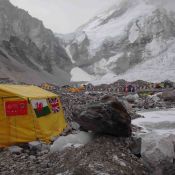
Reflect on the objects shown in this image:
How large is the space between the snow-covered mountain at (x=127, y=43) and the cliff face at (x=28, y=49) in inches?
477

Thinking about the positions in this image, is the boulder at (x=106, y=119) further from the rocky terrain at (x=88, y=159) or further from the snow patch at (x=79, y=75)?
the snow patch at (x=79, y=75)

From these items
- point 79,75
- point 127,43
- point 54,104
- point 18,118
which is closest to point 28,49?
point 79,75

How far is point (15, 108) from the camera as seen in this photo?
38.9 ft

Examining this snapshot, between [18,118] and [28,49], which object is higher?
[28,49]

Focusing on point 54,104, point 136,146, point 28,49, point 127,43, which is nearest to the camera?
point 136,146

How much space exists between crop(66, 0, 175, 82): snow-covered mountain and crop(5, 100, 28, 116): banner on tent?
14101cm

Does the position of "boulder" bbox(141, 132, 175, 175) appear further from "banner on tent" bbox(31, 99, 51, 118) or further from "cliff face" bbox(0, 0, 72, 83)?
"cliff face" bbox(0, 0, 72, 83)

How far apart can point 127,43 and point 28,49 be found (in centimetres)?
5220

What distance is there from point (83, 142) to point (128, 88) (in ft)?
163

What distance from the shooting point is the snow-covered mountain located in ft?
536

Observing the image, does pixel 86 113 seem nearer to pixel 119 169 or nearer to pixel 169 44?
pixel 119 169

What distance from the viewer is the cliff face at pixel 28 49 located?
361 ft

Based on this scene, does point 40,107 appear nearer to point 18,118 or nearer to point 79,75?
point 18,118

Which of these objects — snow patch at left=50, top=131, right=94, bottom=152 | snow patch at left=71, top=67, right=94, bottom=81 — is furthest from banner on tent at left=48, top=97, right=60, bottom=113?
snow patch at left=71, top=67, right=94, bottom=81
